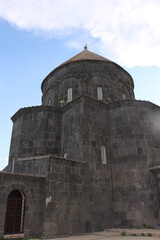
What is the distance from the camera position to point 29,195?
34.3 ft

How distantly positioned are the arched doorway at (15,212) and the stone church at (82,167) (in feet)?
0.14

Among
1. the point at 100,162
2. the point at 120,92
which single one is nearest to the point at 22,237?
the point at 100,162

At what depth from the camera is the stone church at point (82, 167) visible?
407 inches

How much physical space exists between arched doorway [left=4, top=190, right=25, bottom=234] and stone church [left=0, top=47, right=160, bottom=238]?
42 millimetres

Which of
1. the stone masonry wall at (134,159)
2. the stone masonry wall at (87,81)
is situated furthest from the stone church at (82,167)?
the stone masonry wall at (87,81)

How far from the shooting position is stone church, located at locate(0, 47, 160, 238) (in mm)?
10344

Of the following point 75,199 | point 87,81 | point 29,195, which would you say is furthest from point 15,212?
point 87,81

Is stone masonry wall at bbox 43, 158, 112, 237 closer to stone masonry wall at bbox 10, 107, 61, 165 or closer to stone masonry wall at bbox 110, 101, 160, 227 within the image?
stone masonry wall at bbox 110, 101, 160, 227

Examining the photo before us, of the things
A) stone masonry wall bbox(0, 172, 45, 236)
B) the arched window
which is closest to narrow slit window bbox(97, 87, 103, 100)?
the arched window

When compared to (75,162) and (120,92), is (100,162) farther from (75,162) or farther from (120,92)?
(120,92)

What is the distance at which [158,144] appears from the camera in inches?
579

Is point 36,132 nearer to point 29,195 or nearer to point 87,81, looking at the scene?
point 29,195

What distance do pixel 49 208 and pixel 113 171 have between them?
5.12 m

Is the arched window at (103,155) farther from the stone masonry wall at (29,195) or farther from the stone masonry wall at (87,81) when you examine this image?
the stone masonry wall at (87,81)
